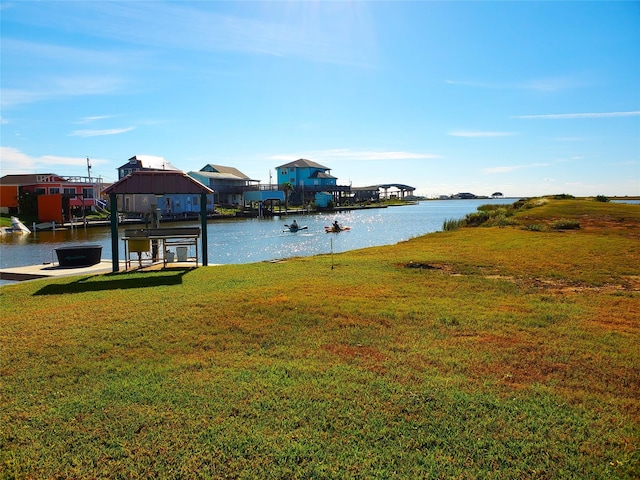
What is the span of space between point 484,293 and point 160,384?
722 centimetres

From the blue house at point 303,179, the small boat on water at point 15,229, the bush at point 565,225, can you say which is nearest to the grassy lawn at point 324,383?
the bush at point 565,225

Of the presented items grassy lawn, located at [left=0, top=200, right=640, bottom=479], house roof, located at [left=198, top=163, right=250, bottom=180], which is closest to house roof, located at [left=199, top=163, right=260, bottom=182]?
house roof, located at [left=198, top=163, right=250, bottom=180]

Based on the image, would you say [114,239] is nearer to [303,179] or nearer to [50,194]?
[50,194]

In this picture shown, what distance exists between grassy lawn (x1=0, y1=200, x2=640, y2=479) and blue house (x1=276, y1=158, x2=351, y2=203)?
85.6 m

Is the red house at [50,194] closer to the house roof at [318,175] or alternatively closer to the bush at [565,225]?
the house roof at [318,175]

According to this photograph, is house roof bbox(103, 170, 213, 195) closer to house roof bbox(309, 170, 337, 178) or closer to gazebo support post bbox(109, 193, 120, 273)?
gazebo support post bbox(109, 193, 120, 273)

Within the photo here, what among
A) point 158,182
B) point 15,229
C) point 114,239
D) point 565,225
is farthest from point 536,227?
point 15,229

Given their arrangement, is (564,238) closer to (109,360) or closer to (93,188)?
(109,360)

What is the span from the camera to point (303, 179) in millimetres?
96375

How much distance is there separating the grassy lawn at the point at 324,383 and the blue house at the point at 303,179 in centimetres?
8564

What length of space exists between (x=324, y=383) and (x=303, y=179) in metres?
91.9

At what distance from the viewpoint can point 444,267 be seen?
44.8 ft

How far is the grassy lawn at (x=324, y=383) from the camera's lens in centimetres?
416

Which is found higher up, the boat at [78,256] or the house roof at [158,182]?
the house roof at [158,182]
